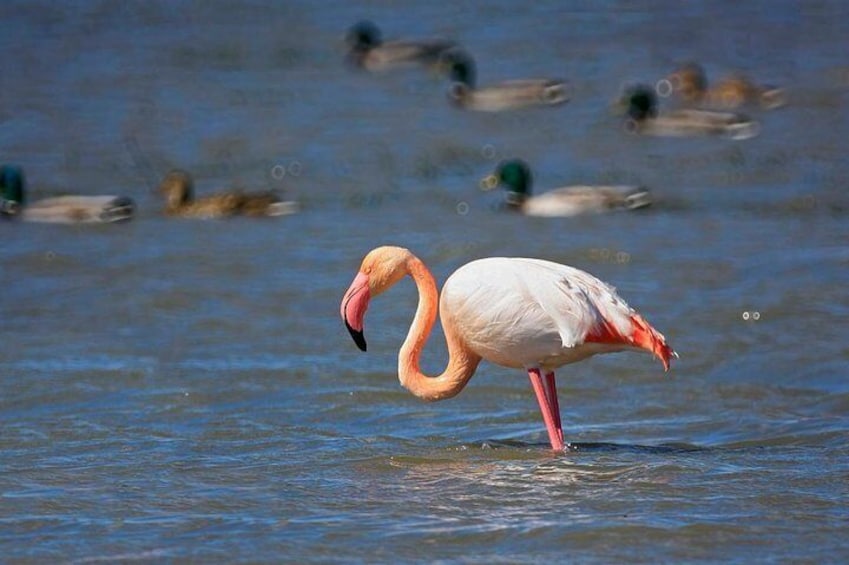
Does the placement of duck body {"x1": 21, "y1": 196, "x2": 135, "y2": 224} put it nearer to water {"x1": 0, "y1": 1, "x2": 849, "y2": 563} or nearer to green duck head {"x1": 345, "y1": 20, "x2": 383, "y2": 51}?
water {"x1": 0, "y1": 1, "x2": 849, "y2": 563}

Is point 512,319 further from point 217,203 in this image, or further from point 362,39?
point 362,39

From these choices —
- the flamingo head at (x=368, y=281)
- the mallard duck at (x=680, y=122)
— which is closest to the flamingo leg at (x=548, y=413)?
the flamingo head at (x=368, y=281)

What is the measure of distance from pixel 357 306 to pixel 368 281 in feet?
0.41

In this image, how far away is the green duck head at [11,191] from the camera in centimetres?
1669

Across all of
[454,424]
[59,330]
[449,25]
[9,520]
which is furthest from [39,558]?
[449,25]

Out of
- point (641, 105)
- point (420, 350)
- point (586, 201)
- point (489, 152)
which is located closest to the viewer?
point (420, 350)

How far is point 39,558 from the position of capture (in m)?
6.21

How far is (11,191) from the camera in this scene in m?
17.2

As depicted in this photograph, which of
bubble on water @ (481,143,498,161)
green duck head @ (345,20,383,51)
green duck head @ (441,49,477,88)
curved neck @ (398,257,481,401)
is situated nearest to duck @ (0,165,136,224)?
bubble on water @ (481,143,498,161)

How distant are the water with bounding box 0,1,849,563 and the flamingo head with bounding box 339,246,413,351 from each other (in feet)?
1.94

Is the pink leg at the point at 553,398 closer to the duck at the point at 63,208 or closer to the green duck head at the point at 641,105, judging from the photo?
the duck at the point at 63,208

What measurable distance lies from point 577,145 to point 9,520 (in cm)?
1435

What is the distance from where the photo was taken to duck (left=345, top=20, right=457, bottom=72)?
2623cm

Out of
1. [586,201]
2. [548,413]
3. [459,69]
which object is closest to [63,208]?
[586,201]
